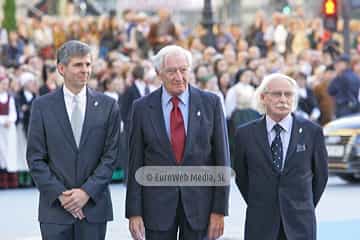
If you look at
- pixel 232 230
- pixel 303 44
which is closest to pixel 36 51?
pixel 303 44

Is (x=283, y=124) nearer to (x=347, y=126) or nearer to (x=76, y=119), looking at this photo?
(x=76, y=119)

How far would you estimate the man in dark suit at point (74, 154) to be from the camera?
861 cm

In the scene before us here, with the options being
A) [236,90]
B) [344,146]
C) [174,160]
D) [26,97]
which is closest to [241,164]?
[174,160]

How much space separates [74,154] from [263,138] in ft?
4.11

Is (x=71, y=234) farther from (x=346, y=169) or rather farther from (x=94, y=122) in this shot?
(x=346, y=169)

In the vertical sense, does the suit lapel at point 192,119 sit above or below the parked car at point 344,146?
above

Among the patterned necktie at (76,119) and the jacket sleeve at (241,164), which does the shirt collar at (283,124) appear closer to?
the jacket sleeve at (241,164)

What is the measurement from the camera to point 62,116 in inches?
346

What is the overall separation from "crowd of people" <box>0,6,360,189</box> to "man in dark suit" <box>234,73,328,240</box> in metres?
5.62

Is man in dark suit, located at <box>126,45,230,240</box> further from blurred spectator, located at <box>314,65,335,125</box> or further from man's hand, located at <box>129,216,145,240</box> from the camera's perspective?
blurred spectator, located at <box>314,65,335,125</box>

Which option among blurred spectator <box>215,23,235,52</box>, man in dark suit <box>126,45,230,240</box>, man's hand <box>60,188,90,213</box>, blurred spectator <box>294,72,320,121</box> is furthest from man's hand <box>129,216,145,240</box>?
blurred spectator <box>215,23,235,52</box>

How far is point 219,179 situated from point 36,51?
21192mm

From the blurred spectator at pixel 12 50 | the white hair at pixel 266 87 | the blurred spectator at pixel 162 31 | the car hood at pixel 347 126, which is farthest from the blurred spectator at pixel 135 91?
the white hair at pixel 266 87

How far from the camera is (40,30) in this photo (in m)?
30.8
